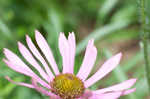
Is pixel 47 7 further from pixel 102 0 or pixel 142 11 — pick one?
pixel 142 11

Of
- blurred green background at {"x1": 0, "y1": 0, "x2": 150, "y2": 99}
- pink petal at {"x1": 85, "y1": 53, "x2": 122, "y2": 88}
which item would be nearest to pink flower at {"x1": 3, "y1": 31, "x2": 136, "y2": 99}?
pink petal at {"x1": 85, "y1": 53, "x2": 122, "y2": 88}

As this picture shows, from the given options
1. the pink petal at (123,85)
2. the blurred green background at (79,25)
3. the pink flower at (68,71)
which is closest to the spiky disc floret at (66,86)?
the pink flower at (68,71)

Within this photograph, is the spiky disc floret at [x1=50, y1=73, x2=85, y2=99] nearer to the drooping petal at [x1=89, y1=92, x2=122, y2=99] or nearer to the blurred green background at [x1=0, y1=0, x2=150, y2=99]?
the drooping petal at [x1=89, y1=92, x2=122, y2=99]

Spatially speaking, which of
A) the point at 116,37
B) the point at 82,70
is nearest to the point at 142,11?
the point at 82,70

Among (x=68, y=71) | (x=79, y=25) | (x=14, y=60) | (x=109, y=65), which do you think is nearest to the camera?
(x=14, y=60)

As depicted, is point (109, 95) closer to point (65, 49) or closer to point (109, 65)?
point (109, 65)

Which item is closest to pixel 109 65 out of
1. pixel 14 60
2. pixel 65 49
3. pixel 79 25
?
pixel 65 49

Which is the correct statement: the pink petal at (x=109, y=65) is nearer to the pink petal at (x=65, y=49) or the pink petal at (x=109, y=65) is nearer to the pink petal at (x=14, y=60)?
the pink petal at (x=65, y=49)

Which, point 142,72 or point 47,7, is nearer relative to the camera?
point 142,72
